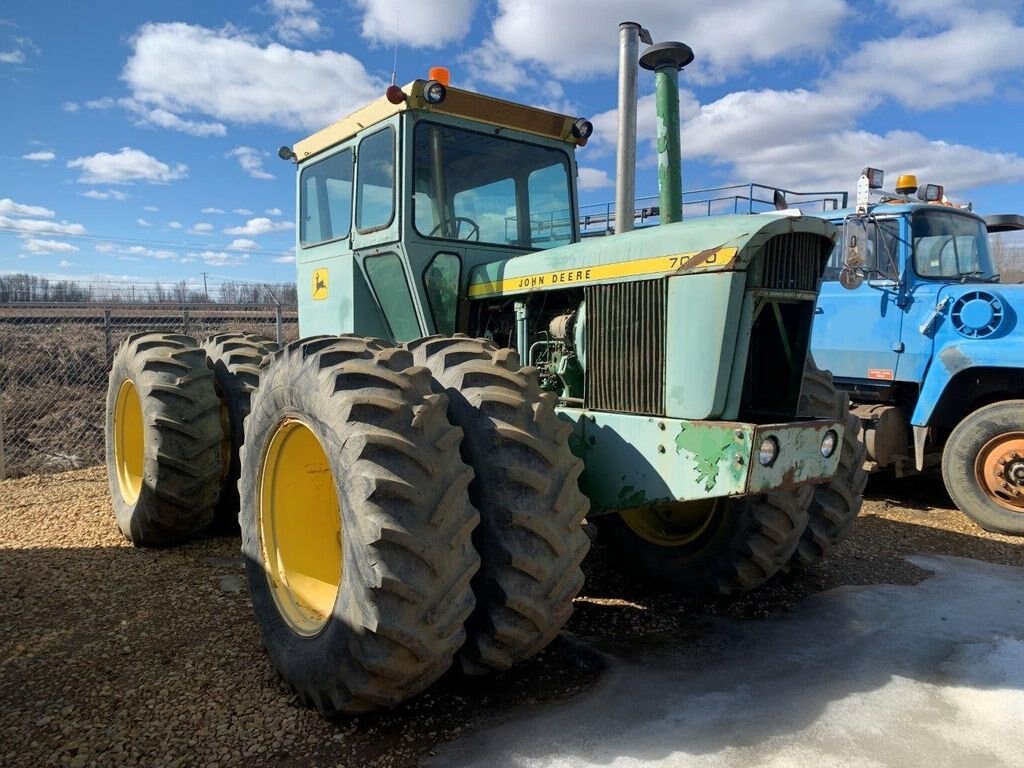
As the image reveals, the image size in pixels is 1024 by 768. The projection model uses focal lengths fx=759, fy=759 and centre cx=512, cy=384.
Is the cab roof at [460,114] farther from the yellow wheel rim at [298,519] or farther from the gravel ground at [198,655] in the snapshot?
the gravel ground at [198,655]

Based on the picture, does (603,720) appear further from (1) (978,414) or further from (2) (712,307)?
(1) (978,414)

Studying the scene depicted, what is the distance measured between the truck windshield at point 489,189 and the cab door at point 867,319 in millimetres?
3331

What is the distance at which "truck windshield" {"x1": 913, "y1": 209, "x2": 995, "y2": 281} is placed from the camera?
6.74 m

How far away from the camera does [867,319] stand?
22.9 feet

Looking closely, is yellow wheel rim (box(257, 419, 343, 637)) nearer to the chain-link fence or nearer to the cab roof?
the cab roof

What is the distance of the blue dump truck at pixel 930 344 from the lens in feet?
20.4

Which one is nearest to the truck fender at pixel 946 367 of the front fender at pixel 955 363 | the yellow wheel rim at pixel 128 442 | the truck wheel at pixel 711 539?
the front fender at pixel 955 363

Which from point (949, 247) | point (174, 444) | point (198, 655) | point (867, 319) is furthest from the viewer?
point (867, 319)

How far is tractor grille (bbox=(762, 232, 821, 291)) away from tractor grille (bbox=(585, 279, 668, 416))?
1.45ft

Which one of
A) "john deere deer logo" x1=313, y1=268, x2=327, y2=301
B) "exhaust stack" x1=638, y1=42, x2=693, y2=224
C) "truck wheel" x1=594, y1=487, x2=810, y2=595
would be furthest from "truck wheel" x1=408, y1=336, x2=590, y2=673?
"john deere deer logo" x1=313, y1=268, x2=327, y2=301

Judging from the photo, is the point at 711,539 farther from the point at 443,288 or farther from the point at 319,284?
the point at 319,284

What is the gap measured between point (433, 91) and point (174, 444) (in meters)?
2.60

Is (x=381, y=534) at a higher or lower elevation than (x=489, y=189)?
lower

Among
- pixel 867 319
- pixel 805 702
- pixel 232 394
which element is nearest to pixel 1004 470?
pixel 867 319
